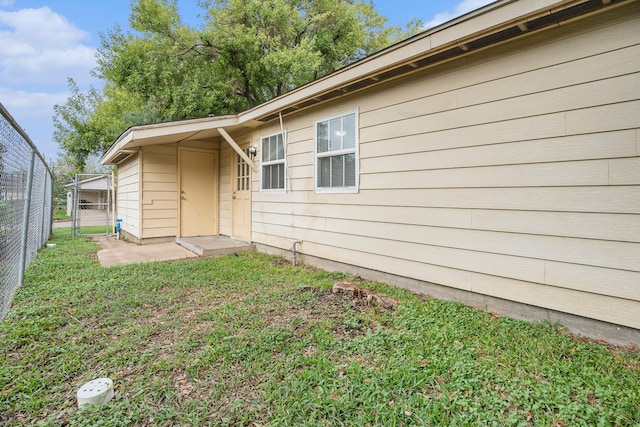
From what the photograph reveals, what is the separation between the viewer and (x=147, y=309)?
313 cm

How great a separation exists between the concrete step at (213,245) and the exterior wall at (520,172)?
2.84m

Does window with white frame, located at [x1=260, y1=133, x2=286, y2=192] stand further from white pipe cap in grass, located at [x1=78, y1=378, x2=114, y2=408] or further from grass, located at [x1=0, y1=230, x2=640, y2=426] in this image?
white pipe cap in grass, located at [x1=78, y1=378, x2=114, y2=408]

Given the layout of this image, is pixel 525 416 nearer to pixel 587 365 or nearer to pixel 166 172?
pixel 587 365

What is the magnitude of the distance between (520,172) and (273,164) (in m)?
3.98

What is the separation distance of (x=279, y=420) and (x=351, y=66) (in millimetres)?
3593

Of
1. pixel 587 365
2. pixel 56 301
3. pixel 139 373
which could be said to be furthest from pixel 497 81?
pixel 56 301

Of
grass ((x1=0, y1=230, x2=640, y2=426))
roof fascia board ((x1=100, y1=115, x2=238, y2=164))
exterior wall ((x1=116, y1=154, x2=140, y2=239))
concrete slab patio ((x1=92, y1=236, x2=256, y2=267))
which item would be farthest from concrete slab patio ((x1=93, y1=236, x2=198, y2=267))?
roof fascia board ((x1=100, y1=115, x2=238, y2=164))

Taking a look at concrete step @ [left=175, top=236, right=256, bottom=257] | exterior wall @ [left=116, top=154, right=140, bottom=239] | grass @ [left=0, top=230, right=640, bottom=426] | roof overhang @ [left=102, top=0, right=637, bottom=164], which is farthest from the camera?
exterior wall @ [left=116, top=154, right=140, bottom=239]

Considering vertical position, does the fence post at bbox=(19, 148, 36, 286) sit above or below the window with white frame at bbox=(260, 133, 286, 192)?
below

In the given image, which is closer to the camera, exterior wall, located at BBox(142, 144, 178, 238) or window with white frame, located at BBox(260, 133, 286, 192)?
window with white frame, located at BBox(260, 133, 286, 192)

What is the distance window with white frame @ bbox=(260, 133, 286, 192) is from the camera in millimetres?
5465

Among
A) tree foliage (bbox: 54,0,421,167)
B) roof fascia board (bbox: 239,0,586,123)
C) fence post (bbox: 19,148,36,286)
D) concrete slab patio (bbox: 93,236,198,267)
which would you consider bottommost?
concrete slab patio (bbox: 93,236,198,267)

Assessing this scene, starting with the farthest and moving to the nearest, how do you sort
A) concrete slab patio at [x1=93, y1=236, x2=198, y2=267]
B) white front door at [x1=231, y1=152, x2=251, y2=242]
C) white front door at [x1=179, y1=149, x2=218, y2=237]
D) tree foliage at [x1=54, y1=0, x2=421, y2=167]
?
tree foliage at [x1=54, y1=0, x2=421, y2=167] < white front door at [x1=179, y1=149, x2=218, y2=237] < white front door at [x1=231, y1=152, x2=251, y2=242] < concrete slab patio at [x1=93, y1=236, x2=198, y2=267]

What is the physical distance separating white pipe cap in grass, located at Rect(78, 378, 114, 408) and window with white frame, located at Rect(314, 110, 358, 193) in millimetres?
3136
